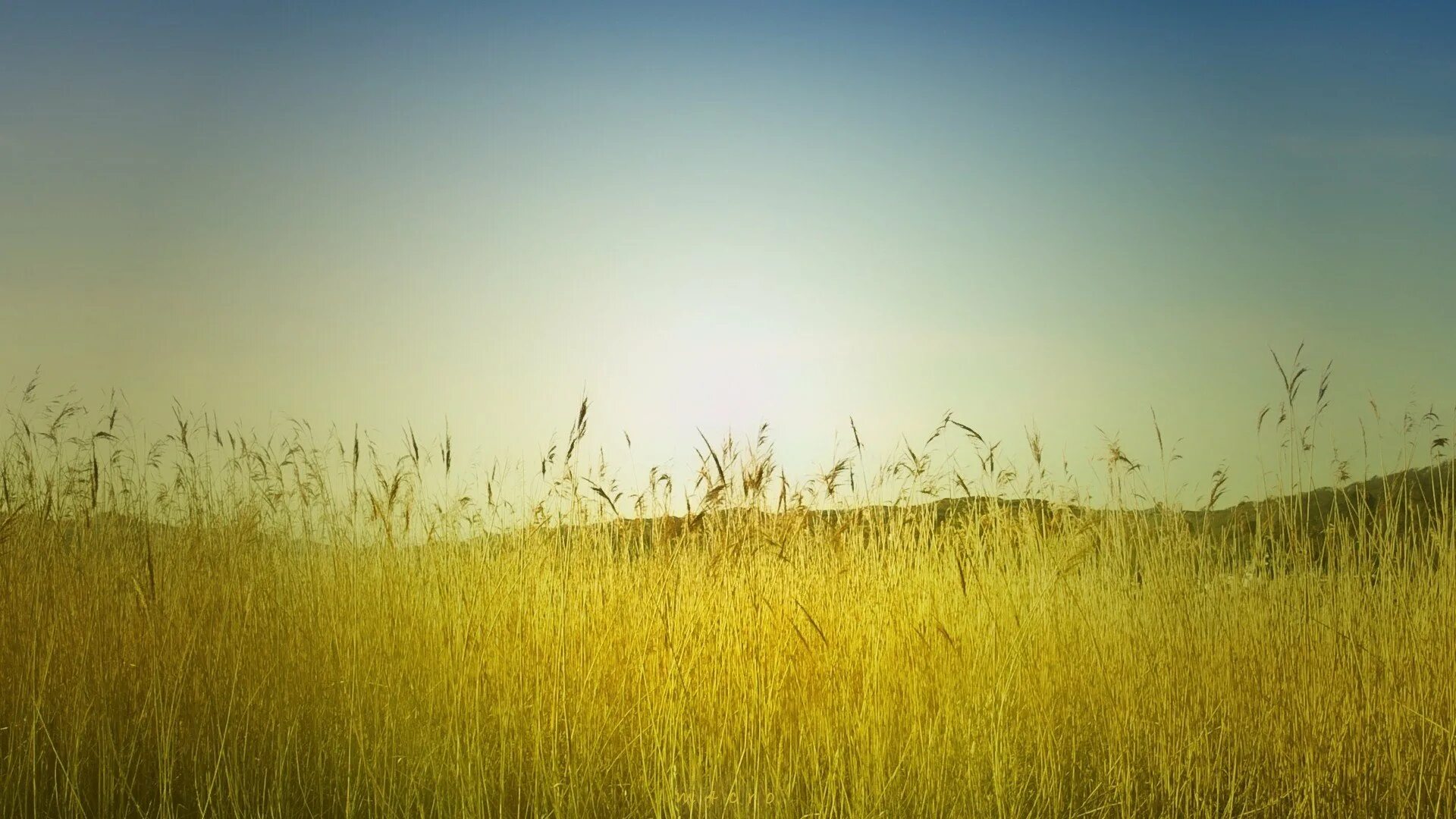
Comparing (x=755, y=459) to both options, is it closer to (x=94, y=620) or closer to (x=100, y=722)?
(x=100, y=722)

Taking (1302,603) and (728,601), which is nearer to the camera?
(728,601)

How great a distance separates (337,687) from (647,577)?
1361mm

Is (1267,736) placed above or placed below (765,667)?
below

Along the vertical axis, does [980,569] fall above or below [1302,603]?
above

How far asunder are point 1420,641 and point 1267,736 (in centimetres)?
97

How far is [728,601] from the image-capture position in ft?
11.5

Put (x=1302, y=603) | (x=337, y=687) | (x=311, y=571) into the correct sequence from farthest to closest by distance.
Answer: (x=311, y=571) < (x=1302, y=603) < (x=337, y=687)

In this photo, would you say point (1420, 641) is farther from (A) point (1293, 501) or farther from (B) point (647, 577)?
(B) point (647, 577)

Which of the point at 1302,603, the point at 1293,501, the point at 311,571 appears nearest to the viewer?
the point at 1302,603

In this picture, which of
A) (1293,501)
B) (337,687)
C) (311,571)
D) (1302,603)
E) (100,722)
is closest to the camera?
(100,722)

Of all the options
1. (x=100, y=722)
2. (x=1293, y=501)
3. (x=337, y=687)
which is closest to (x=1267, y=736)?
(x=1293, y=501)

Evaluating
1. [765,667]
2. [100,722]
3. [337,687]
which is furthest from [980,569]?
[100,722]

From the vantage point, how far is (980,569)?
3.53 m


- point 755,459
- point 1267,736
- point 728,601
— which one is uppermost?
point 755,459
